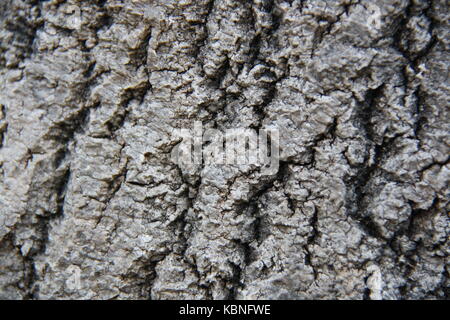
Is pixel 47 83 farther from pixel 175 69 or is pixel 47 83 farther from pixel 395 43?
pixel 395 43

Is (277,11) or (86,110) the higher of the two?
(277,11)

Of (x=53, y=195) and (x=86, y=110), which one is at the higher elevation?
(x=86, y=110)

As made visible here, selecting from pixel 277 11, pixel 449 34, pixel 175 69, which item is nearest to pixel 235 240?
pixel 175 69

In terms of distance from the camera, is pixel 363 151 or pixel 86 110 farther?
pixel 86 110

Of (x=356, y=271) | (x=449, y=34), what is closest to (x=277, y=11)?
(x=449, y=34)
